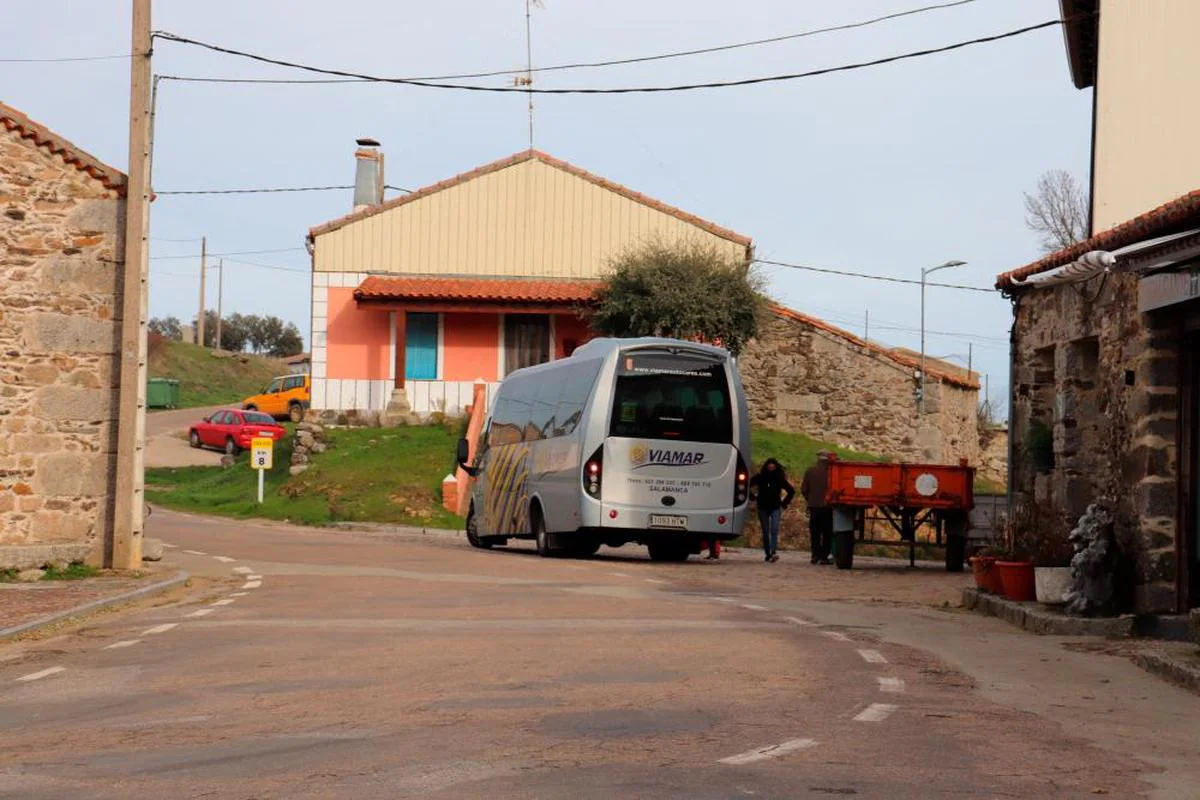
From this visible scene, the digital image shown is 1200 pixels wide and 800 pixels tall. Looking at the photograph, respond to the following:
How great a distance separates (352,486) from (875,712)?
109 ft

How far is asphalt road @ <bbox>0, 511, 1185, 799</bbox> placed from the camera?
7.43 metres

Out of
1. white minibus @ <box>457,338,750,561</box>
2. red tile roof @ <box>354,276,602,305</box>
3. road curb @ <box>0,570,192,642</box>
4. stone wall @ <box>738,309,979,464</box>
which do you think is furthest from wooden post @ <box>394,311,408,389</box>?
road curb @ <box>0,570,192,642</box>

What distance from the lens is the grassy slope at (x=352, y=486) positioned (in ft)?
132

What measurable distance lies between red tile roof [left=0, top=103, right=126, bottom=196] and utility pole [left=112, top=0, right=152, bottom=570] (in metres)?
0.20

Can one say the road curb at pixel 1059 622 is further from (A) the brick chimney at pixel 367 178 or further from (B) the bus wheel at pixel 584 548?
(A) the brick chimney at pixel 367 178

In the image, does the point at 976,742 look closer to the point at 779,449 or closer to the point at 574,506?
the point at 574,506

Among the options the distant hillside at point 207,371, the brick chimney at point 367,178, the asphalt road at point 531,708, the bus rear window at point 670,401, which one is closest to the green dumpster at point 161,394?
the distant hillside at point 207,371

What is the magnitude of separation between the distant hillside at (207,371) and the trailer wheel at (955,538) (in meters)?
66.5

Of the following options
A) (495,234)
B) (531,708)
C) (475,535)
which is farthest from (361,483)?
(531,708)

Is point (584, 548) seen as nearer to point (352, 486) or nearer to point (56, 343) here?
point (56, 343)

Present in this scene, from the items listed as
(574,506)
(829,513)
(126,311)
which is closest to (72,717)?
(126,311)

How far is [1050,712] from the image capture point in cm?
1019

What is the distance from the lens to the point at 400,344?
4906cm

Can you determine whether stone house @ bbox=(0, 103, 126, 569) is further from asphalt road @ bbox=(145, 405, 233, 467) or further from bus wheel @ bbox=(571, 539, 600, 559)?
asphalt road @ bbox=(145, 405, 233, 467)
